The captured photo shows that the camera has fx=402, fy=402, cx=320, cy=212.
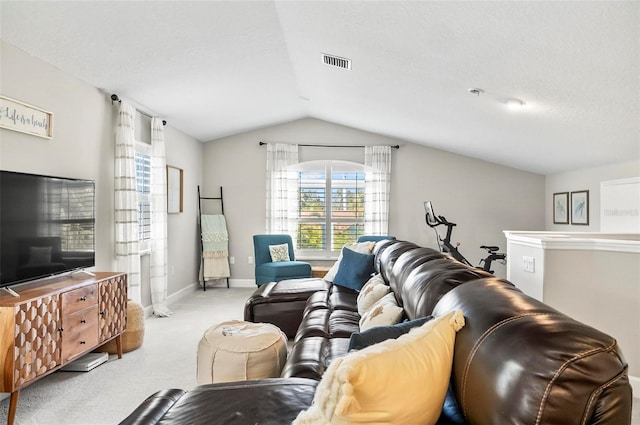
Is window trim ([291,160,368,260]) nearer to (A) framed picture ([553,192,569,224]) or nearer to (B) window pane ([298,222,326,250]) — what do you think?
(B) window pane ([298,222,326,250])

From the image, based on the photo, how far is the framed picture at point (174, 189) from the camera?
538cm

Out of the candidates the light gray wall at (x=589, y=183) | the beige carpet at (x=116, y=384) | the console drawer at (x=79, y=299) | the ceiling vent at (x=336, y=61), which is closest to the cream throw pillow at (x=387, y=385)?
the beige carpet at (x=116, y=384)

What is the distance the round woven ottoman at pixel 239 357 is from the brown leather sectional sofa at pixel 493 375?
0.81ft

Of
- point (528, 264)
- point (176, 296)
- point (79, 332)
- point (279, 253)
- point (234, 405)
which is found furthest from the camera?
point (279, 253)

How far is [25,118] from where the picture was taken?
2816mm

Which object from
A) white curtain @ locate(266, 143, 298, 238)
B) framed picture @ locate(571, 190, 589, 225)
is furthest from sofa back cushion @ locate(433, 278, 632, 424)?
white curtain @ locate(266, 143, 298, 238)

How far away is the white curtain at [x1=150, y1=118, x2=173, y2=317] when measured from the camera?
15.6ft

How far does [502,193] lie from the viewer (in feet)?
21.7

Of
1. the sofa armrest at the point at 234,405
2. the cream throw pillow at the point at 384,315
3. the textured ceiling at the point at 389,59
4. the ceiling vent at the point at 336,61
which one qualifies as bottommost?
the sofa armrest at the point at 234,405

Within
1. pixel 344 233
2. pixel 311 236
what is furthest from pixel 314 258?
pixel 344 233

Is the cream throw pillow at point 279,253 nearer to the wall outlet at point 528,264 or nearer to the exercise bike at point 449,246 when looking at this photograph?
the exercise bike at point 449,246

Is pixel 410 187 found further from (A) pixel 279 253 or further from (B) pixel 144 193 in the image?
(B) pixel 144 193

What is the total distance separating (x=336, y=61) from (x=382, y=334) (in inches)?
122

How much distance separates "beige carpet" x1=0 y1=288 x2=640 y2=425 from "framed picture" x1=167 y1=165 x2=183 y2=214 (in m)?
1.77
